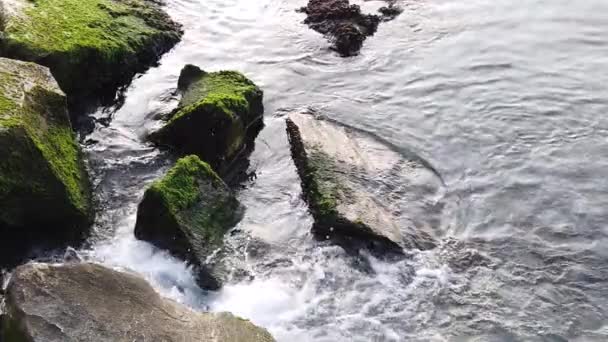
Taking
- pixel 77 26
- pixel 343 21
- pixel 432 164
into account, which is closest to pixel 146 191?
pixel 432 164

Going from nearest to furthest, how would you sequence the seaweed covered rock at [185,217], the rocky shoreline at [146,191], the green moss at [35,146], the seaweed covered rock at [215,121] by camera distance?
Result: the rocky shoreline at [146,191] → the green moss at [35,146] → the seaweed covered rock at [185,217] → the seaweed covered rock at [215,121]

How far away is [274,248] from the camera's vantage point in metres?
8.84

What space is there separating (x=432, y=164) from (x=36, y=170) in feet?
18.9

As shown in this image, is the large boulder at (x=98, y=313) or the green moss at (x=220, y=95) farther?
the green moss at (x=220, y=95)

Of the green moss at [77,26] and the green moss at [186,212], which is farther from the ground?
the green moss at [77,26]

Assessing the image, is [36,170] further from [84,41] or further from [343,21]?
[343,21]

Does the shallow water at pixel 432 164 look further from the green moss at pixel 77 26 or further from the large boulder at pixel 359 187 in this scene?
the green moss at pixel 77 26

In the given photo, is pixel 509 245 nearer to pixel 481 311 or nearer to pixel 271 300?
pixel 481 311

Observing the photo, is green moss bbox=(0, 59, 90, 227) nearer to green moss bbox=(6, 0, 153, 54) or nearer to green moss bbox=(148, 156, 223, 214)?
green moss bbox=(148, 156, 223, 214)

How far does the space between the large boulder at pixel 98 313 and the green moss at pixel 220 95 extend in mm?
3623

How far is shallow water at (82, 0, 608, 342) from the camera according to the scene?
26.1 ft

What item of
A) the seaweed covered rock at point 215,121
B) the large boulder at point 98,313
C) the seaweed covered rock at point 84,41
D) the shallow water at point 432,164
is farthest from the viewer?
the seaweed covered rock at point 84,41

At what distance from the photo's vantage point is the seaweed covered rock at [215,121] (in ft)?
33.0

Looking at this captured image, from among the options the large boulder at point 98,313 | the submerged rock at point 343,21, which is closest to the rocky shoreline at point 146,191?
the large boulder at point 98,313
